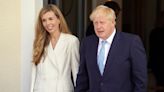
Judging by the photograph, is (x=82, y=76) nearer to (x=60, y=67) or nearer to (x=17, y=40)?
(x=60, y=67)

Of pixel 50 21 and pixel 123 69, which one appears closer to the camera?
pixel 123 69

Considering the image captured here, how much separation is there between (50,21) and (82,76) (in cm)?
44

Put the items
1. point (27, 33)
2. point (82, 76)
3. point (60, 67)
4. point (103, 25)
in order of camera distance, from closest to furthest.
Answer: point (103, 25) → point (82, 76) → point (60, 67) → point (27, 33)

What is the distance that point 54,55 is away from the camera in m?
2.88

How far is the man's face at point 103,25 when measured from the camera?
2535mm

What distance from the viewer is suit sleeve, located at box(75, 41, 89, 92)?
2.74 m

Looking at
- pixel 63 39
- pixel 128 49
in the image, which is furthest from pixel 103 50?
pixel 63 39

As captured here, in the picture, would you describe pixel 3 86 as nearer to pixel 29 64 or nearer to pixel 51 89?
pixel 29 64

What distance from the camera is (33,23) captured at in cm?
329

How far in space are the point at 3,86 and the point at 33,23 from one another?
0.56 metres

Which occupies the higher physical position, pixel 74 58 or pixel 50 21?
pixel 50 21

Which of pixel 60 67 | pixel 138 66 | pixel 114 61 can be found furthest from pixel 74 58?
pixel 138 66

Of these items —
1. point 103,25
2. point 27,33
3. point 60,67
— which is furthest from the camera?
point 27,33

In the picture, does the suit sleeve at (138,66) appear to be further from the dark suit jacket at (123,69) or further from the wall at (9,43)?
the wall at (9,43)
